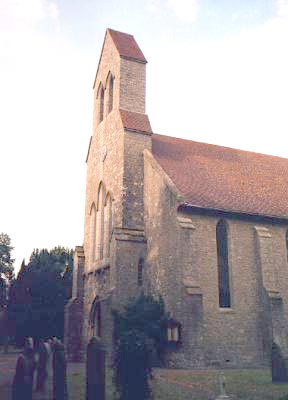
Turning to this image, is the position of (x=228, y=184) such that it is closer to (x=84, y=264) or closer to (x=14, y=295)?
(x=84, y=264)

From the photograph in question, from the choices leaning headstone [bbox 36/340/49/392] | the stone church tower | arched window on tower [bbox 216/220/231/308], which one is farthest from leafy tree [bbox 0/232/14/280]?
leaning headstone [bbox 36/340/49/392]

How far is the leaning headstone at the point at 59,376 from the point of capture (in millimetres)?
9312

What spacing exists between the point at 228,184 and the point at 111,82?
9599 mm

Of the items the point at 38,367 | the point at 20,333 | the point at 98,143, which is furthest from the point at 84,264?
the point at 38,367

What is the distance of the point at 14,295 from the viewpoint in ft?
106

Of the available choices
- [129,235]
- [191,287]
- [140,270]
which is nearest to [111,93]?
[129,235]

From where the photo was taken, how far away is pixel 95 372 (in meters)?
8.31

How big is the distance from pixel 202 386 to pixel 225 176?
13260 mm

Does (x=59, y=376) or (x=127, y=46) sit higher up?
(x=127, y=46)

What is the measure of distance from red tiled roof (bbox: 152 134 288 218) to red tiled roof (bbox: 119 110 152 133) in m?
1.40

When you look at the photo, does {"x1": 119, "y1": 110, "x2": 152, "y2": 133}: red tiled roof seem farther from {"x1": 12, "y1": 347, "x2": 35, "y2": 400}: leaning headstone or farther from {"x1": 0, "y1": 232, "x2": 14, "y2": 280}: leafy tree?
{"x1": 0, "y1": 232, "x2": 14, "y2": 280}: leafy tree

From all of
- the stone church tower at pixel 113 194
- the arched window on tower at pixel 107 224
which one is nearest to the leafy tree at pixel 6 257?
the stone church tower at pixel 113 194

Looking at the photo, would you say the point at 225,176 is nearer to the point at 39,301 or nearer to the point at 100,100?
the point at 100,100

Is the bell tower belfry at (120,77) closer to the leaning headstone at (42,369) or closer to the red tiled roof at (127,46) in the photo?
the red tiled roof at (127,46)
